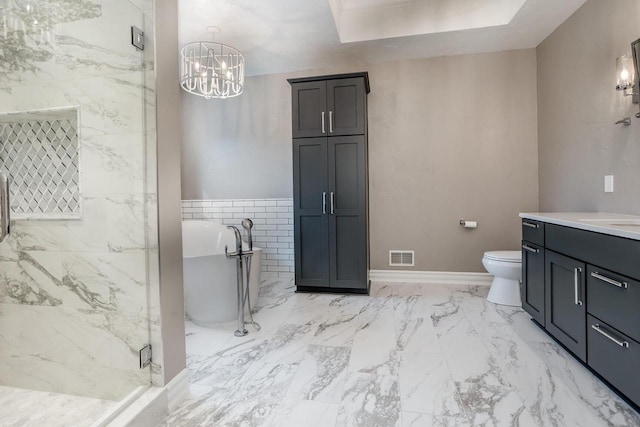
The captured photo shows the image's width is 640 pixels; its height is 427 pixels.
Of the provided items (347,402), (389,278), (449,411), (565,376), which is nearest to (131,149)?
(347,402)

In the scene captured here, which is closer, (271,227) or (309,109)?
(309,109)

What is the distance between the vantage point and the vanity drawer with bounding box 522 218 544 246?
2.22m

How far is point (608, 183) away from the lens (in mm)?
2383

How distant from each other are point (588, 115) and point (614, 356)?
1.97m

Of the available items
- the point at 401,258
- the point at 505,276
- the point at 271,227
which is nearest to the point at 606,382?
the point at 505,276

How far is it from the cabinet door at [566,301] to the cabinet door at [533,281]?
0.08 metres

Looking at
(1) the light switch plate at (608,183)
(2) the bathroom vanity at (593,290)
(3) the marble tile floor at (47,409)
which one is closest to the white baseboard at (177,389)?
(3) the marble tile floor at (47,409)

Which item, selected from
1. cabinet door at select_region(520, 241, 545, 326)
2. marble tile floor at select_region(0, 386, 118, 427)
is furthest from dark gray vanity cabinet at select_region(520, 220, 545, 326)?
marble tile floor at select_region(0, 386, 118, 427)

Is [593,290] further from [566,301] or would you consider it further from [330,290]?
[330,290]

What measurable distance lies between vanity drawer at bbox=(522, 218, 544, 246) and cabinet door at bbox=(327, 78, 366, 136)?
5.49ft

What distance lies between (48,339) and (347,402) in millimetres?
1663

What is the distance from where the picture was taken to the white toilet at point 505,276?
284 centimetres

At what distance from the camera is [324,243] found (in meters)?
3.32

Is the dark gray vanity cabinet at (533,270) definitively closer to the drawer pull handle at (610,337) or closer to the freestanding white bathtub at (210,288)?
the drawer pull handle at (610,337)
